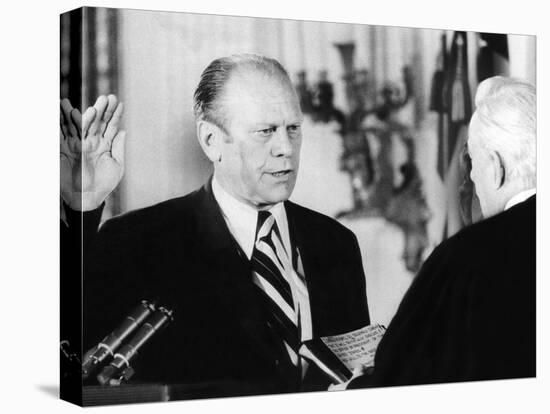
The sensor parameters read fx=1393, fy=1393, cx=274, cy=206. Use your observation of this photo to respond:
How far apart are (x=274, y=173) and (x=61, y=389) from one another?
193cm

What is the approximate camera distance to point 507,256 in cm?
968

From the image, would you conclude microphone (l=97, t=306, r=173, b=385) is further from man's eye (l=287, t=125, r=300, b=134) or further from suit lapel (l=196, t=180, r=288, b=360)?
man's eye (l=287, t=125, r=300, b=134)

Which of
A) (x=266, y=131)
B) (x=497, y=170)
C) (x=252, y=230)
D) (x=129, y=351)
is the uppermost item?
(x=266, y=131)

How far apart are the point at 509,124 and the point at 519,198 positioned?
1.71 ft

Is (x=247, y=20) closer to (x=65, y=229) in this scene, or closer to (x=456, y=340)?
(x=65, y=229)

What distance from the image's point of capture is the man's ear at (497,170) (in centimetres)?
966

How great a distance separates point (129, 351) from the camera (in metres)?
8.48

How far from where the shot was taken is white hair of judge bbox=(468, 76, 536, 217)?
9.64 metres

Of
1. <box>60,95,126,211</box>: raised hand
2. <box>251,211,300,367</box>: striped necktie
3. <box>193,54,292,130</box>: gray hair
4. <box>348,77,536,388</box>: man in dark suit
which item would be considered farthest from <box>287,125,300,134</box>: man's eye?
<box>348,77,536,388</box>: man in dark suit

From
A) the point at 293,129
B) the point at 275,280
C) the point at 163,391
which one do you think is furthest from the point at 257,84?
the point at 163,391

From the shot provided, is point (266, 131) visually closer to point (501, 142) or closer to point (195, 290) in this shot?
point (195, 290)

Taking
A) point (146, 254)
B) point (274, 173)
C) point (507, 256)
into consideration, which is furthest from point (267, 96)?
point (507, 256)

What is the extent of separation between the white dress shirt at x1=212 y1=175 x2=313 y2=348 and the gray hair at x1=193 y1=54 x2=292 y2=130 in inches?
15.9

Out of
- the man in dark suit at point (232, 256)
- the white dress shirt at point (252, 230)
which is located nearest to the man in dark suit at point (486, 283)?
the man in dark suit at point (232, 256)
